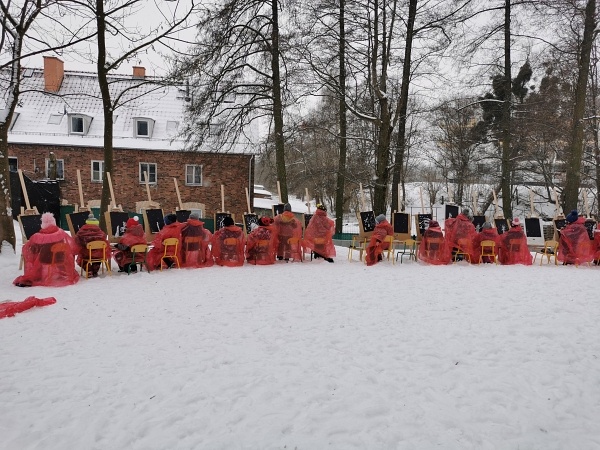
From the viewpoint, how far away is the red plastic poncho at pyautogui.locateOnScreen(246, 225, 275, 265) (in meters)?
10.7

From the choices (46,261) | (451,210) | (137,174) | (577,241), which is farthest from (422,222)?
(137,174)

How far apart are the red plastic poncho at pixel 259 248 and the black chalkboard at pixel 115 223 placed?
3127 millimetres

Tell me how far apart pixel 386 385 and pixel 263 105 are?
1364 centimetres

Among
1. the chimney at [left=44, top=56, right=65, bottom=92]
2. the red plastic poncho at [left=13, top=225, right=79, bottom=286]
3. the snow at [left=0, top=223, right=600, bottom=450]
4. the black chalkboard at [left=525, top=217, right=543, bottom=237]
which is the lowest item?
the snow at [left=0, top=223, right=600, bottom=450]

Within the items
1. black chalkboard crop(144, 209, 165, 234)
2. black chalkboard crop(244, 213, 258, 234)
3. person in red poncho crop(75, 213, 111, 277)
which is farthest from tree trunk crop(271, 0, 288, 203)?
person in red poncho crop(75, 213, 111, 277)

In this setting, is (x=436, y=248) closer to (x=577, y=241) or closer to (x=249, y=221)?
(x=577, y=241)

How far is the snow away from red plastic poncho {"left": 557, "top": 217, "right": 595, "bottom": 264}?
4612 millimetres

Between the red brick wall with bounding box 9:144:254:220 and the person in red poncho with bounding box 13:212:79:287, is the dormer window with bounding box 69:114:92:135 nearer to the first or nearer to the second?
the red brick wall with bounding box 9:144:254:220

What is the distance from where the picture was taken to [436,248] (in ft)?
36.1

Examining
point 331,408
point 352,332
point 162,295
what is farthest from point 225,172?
point 331,408

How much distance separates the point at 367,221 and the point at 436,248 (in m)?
2.10

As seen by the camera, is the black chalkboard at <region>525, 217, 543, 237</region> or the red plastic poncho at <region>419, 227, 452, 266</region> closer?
the red plastic poncho at <region>419, 227, 452, 266</region>

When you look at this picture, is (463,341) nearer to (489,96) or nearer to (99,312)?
(99,312)

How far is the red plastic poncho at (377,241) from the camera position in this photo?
36.0 feet
